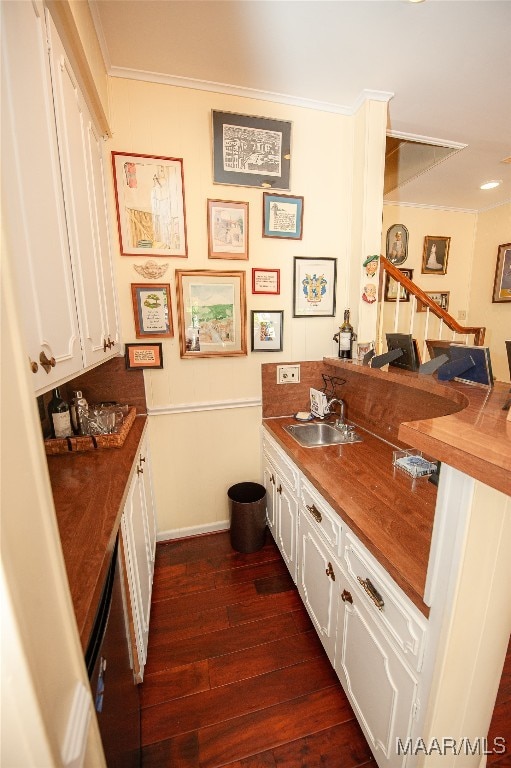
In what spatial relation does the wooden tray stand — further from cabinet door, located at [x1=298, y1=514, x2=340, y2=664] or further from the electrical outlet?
the electrical outlet

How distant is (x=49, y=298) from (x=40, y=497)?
691mm

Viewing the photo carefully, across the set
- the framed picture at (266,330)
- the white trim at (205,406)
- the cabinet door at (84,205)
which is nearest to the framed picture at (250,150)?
the cabinet door at (84,205)

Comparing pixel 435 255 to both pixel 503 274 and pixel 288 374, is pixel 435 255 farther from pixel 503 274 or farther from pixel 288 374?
pixel 288 374

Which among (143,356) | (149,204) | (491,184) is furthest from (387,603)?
(491,184)

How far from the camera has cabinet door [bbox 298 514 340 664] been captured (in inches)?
50.0

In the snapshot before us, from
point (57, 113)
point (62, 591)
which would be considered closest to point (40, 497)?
point (62, 591)

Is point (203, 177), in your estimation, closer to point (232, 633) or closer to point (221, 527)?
point (221, 527)

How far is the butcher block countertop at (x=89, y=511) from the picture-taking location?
29.4 inches

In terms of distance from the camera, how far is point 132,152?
174cm

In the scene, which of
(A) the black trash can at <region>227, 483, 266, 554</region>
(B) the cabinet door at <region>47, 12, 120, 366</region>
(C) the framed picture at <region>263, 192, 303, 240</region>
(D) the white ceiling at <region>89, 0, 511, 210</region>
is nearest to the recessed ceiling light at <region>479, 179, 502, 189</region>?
(D) the white ceiling at <region>89, 0, 511, 210</region>

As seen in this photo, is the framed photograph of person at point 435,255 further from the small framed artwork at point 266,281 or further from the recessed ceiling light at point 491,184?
the small framed artwork at point 266,281

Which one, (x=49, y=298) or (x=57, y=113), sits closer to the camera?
(x=49, y=298)

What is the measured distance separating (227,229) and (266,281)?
40 cm

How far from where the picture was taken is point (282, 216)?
2.00 metres
